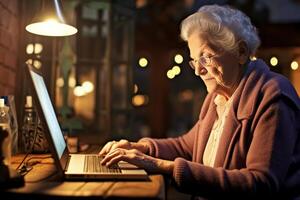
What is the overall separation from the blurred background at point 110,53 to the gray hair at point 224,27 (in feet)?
2.01

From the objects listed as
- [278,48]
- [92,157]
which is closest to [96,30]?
[92,157]

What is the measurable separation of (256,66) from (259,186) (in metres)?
0.48

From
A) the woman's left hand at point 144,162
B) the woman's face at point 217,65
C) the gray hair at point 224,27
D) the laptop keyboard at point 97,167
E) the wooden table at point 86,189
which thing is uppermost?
the gray hair at point 224,27

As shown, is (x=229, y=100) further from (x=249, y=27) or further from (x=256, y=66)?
(x=249, y=27)

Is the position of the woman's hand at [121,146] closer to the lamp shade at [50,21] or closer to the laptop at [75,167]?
the laptop at [75,167]

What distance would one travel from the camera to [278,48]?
4.46m

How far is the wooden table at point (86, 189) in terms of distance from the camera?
1020 millimetres

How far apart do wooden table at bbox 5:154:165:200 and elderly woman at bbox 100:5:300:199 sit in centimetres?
15

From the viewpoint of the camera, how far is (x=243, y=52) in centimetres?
152

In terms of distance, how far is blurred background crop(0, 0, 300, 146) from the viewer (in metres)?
2.14

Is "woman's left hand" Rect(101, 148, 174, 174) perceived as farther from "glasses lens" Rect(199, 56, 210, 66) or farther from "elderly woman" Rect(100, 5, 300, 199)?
"glasses lens" Rect(199, 56, 210, 66)

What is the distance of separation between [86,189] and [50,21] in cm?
86

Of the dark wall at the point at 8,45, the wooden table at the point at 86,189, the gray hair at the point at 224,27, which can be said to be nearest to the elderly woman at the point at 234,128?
the gray hair at the point at 224,27

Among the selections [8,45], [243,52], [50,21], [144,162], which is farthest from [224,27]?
[8,45]
